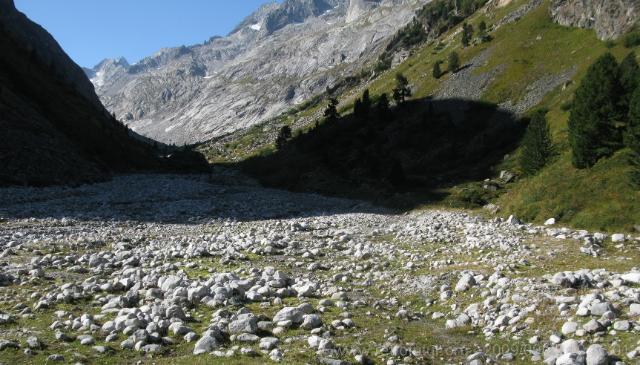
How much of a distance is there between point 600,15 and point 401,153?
47926 millimetres

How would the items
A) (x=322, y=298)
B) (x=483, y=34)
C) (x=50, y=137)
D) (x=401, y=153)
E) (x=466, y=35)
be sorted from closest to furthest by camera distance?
(x=322, y=298)
(x=50, y=137)
(x=401, y=153)
(x=483, y=34)
(x=466, y=35)

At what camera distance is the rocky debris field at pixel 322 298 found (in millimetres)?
9836

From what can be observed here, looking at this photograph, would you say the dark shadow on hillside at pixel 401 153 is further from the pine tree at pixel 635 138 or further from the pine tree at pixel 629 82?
the pine tree at pixel 635 138

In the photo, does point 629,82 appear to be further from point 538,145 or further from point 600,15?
point 600,15

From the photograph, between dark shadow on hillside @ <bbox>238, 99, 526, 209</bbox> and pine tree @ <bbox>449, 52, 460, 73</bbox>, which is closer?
dark shadow on hillside @ <bbox>238, 99, 526, 209</bbox>

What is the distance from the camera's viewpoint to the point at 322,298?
14664mm

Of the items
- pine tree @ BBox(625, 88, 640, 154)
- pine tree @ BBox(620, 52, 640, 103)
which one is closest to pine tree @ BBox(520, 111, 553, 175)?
pine tree @ BBox(620, 52, 640, 103)

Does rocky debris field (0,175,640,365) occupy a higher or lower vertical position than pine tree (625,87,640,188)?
lower

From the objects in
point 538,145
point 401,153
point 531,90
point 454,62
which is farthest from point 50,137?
point 454,62

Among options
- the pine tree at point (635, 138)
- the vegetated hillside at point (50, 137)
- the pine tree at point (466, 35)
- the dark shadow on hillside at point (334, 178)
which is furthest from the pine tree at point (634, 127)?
the pine tree at point (466, 35)

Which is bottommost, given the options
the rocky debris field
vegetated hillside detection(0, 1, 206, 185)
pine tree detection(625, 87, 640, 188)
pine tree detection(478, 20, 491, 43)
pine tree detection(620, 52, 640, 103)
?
the rocky debris field

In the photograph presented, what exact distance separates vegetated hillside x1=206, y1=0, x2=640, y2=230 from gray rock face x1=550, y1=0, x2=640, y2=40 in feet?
6.11

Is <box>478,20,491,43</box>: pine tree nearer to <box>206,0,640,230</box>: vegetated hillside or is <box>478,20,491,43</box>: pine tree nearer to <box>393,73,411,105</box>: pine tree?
<box>206,0,640,230</box>: vegetated hillside

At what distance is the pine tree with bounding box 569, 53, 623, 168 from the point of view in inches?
1328
